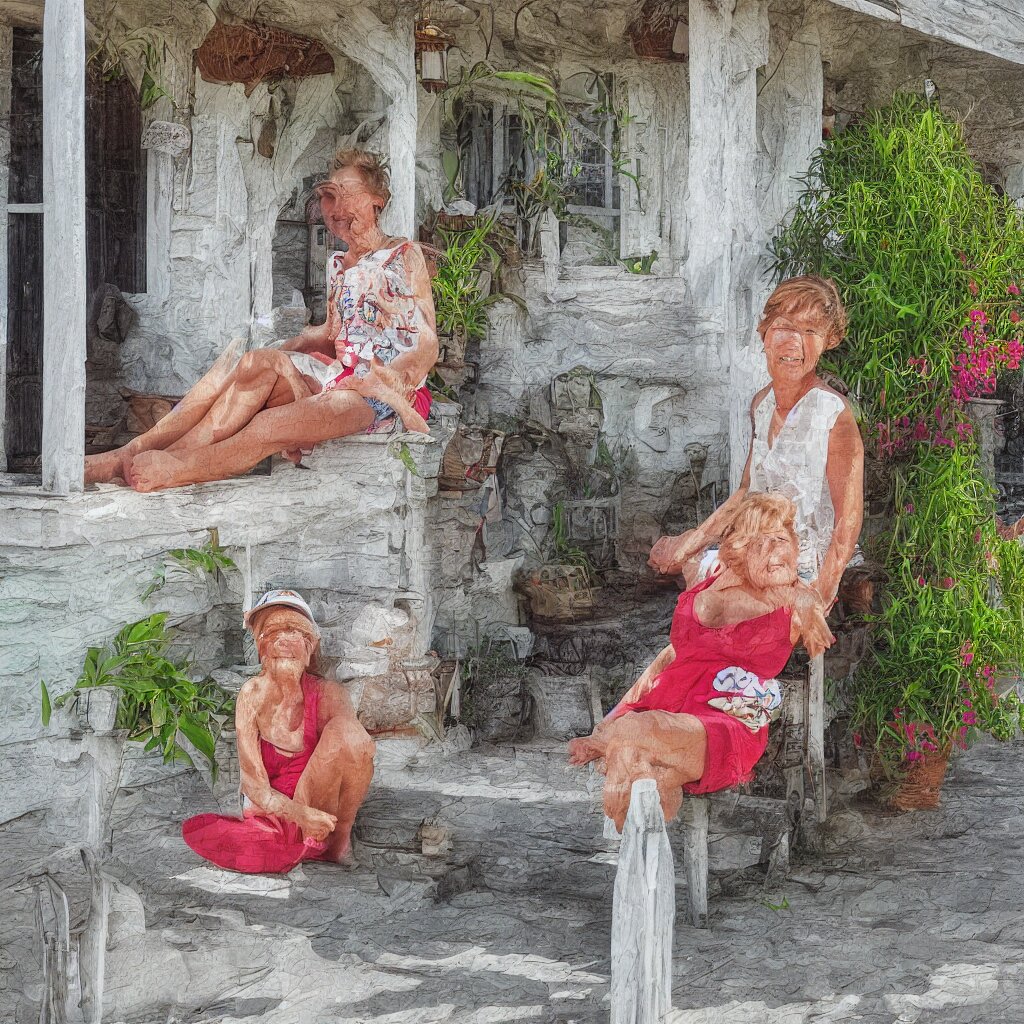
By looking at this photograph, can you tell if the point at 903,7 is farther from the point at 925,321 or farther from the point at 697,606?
the point at 697,606

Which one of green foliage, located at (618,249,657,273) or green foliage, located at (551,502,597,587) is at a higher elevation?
green foliage, located at (618,249,657,273)

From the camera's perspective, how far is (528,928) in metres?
6.02

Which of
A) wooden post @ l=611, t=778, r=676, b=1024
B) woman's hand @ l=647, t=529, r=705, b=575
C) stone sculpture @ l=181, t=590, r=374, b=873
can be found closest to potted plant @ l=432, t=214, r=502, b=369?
woman's hand @ l=647, t=529, r=705, b=575

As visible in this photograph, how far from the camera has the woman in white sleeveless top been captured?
6688 millimetres

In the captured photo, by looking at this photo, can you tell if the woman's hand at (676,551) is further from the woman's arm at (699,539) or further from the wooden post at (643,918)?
the wooden post at (643,918)

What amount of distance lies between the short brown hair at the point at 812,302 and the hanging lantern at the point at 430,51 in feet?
9.26

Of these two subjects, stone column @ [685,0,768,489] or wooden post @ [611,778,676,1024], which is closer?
wooden post @ [611,778,676,1024]

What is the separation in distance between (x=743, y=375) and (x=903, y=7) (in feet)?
6.91

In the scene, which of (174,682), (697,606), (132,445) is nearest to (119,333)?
(132,445)

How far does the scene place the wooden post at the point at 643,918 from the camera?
16.0 ft

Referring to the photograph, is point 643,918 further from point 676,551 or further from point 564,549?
point 564,549

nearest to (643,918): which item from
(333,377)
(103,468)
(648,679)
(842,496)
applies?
(648,679)

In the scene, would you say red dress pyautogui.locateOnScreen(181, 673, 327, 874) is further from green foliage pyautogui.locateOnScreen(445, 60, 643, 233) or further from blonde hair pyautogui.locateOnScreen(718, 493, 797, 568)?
green foliage pyautogui.locateOnScreen(445, 60, 643, 233)

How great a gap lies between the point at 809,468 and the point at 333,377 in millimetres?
2271
